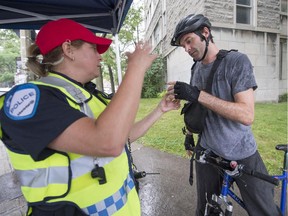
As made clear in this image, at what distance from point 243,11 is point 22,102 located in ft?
34.1

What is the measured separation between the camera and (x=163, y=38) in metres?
15.0

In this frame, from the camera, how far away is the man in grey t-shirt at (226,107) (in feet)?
5.68

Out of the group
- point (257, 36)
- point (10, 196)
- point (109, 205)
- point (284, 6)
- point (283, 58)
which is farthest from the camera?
point (283, 58)

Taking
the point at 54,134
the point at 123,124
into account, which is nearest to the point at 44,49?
the point at 54,134

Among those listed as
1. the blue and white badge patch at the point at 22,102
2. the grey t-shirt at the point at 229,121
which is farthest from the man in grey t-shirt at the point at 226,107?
the blue and white badge patch at the point at 22,102

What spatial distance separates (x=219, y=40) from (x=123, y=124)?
29.6 ft

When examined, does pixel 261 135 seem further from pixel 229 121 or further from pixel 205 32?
pixel 205 32

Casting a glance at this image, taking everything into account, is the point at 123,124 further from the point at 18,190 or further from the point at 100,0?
the point at 18,190

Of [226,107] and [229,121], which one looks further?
[229,121]

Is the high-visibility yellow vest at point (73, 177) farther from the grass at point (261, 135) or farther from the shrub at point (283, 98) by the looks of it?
the shrub at point (283, 98)

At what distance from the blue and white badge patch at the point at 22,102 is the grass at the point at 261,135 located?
13.7 feet

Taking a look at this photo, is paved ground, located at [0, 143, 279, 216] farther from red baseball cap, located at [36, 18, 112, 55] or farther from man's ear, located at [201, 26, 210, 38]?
red baseball cap, located at [36, 18, 112, 55]

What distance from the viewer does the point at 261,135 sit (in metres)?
5.78

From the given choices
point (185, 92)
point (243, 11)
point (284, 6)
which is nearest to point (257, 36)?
point (243, 11)
